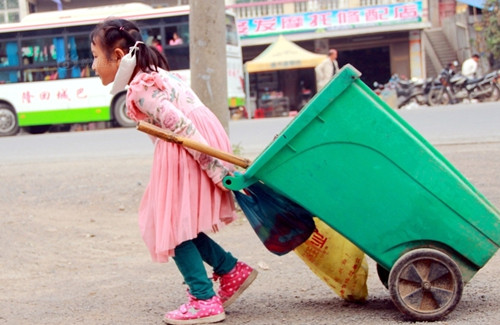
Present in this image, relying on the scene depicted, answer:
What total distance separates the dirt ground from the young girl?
0.27 metres

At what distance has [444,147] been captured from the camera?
29.8ft

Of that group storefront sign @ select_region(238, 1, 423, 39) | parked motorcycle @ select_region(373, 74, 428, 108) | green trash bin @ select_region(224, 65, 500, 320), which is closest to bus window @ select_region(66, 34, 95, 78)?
parked motorcycle @ select_region(373, 74, 428, 108)

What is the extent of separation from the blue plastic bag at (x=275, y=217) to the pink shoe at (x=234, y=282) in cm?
26

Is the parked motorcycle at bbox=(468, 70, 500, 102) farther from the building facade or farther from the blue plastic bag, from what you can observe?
the blue plastic bag

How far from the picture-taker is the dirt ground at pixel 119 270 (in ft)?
12.5

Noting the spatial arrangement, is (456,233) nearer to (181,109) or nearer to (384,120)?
(384,120)

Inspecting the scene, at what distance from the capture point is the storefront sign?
2879cm

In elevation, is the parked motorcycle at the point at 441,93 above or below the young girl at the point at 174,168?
below

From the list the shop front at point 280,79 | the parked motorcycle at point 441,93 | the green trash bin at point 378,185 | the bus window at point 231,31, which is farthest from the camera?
the shop front at point 280,79

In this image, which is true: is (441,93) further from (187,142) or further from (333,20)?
(187,142)

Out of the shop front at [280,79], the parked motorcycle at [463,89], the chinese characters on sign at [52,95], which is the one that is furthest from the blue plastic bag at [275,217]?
the shop front at [280,79]

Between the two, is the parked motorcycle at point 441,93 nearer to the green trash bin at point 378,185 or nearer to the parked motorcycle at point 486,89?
the parked motorcycle at point 486,89

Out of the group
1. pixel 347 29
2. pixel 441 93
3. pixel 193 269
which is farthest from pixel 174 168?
pixel 347 29

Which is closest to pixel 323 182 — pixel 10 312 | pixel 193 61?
pixel 10 312
